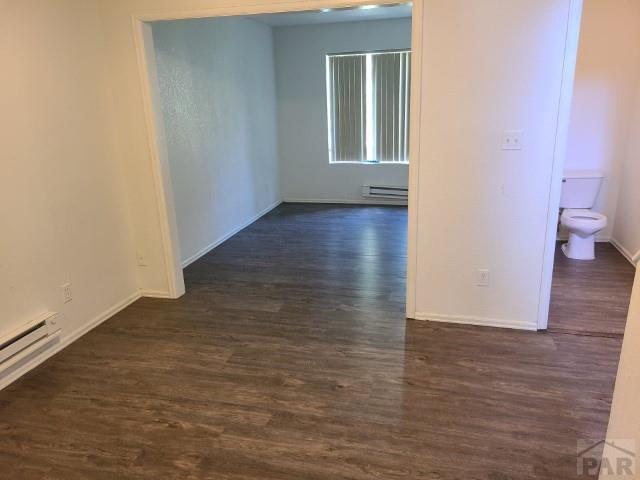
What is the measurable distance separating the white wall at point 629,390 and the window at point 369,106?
5296 mm

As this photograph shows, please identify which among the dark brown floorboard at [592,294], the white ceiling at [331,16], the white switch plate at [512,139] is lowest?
the dark brown floorboard at [592,294]

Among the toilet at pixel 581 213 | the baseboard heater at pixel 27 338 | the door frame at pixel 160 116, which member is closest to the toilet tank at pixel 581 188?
the toilet at pixel 581 213

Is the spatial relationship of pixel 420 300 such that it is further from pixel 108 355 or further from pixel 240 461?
pixel 108 355

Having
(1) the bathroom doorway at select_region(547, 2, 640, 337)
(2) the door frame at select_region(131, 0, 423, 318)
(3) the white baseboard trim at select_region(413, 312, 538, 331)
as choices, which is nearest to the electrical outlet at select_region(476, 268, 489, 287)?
(3) the white baseboard trim at select_region(413, 312, 538, 331)

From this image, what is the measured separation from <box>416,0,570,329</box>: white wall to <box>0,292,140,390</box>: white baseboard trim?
7.06 ft

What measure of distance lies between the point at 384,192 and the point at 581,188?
8.85 feet

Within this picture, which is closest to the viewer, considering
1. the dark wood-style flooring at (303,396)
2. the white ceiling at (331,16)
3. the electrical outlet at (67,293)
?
the dark wood-style flooring at (303,396)

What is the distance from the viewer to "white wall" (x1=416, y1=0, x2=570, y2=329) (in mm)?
2521

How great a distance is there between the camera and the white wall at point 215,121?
162 inches

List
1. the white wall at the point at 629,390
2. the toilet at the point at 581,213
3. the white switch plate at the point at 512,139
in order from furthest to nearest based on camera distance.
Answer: the toilet at the point at 581,213 → the white switch plate at the point at 512,139 → the white wall at the point at 629,390

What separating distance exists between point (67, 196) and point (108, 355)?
101 cm

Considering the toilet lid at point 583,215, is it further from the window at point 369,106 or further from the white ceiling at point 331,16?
the white ceiling at point 331,16

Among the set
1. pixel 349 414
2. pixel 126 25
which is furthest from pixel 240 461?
pixel 126 25

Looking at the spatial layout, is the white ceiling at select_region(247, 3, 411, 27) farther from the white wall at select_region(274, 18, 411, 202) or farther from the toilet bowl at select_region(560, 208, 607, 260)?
the toilet bowl at select_region(560, 208, 607, 260)
